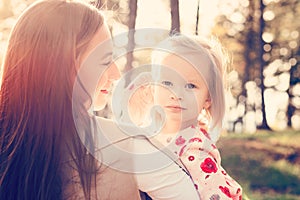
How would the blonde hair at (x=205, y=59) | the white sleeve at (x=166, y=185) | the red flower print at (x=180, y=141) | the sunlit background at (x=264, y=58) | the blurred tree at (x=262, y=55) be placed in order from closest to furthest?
1. the white sleeve at (x=166, y=185)
2. the red flower print at (x=180, y=141)
3. the blonde hair at (x=205, y=59)
4. the blurred tree at (x=262, y=55)
5. the sunlit background at (x=264, y=58)

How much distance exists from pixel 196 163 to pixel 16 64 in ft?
2.15

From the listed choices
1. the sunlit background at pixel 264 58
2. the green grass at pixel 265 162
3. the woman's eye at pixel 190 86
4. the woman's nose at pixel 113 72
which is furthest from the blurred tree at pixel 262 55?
the woman's nose at pixel 113 72

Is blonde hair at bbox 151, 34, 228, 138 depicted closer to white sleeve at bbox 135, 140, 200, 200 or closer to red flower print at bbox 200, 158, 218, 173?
red flower print at bbox 200, 158, 218, 173

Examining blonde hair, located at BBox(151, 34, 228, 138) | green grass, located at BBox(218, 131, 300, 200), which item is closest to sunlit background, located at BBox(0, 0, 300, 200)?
green grass, located at BBox(218, 131, 300, 200)

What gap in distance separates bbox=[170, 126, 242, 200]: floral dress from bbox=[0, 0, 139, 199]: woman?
15.7 inches

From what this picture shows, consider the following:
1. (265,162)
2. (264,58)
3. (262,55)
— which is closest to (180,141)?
(265,162)

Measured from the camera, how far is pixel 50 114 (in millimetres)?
1410

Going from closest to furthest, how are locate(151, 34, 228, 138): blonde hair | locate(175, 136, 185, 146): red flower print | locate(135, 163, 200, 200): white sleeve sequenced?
locate(135, 163, 200, 200): white sleeve
locate(175, 136, 185, 146): red flower print
locate(151, 34, 228, 138): blonde hair

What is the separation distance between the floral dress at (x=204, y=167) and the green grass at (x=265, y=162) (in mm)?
6108

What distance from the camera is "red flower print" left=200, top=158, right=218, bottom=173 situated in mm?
1764

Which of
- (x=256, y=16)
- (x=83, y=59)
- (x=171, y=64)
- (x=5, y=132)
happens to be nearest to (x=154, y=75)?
(x=171, y=64)

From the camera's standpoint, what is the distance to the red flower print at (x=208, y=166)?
1.76 metres

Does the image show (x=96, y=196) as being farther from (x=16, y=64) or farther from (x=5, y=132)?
(x=16, y=64)

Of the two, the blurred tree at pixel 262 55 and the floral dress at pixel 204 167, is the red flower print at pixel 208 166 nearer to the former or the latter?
the floral dress at pixel 204 167
